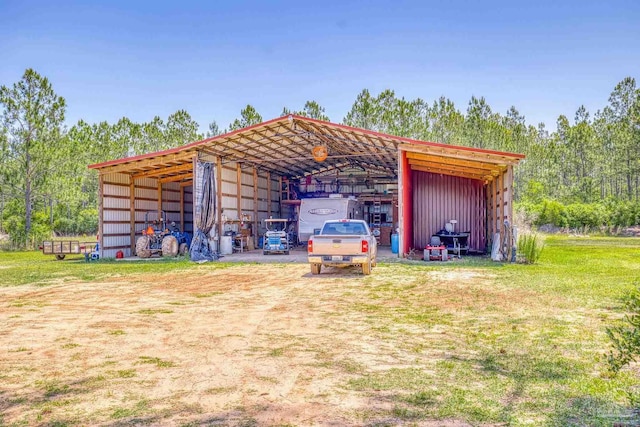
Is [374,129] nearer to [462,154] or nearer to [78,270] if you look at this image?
[462,154]

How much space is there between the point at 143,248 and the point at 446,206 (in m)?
13.9

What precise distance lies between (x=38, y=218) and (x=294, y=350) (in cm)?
2854

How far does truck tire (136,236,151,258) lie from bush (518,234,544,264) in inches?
542

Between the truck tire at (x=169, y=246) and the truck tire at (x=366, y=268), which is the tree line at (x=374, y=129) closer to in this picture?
the truck tire at (x=169, y=246)

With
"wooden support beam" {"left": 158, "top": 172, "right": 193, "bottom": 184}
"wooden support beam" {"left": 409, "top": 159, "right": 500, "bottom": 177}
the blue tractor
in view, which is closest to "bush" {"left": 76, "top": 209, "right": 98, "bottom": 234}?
"wooden support beam" {"left": 158, "top": 172, "right": 193, "bottom": 184}

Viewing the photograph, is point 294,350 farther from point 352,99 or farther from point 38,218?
point 352,99

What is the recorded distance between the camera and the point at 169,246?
20125 millimetres

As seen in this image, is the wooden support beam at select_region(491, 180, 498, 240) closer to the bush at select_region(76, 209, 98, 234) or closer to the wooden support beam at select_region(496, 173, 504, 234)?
Result: the wooden support beam at select_region(496, 173, 504, 234)

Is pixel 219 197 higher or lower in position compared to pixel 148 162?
lower

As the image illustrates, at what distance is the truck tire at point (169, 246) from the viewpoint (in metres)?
20.1

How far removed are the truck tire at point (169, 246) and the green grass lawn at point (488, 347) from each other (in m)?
7.24

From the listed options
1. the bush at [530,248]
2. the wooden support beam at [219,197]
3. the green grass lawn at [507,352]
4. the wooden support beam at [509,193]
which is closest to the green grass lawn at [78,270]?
the wooden support beam at [219,197]

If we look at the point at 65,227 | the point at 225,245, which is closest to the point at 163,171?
the point at 225,245

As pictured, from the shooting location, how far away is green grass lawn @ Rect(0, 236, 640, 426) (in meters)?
4.02
